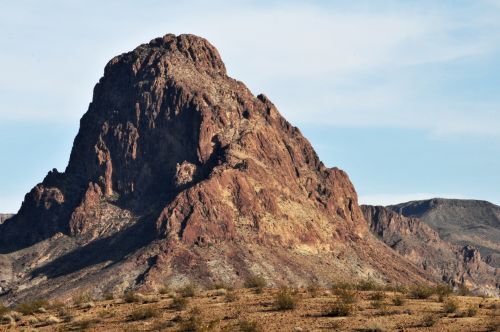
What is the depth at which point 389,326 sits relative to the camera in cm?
4903

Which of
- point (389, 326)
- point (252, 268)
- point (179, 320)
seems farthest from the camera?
point (252, 268)

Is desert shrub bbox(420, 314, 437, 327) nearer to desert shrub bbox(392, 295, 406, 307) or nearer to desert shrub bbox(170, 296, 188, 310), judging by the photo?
desert shrub bbox(392, 295, 406, 307)

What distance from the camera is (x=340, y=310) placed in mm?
52906

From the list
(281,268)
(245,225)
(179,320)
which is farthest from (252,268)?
(179,320)

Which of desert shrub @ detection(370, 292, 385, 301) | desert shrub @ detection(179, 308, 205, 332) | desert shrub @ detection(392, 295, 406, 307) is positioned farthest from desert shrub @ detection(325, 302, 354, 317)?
desert shrub @ detection(179, 308, 205, 332)

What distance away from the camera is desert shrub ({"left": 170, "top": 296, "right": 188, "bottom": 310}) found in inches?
2286

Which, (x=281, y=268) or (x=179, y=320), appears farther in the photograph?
(x=281, y=268)

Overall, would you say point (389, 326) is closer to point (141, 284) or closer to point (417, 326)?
point (417, 326)

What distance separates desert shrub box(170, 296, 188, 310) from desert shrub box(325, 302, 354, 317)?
30.9 ft

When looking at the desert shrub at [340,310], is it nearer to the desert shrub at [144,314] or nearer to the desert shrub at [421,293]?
the desert shrub at [421,293]

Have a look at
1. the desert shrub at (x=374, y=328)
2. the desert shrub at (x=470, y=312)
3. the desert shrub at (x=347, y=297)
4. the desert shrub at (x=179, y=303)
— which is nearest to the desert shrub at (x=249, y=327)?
the desert shrub at (x=374, y=328)

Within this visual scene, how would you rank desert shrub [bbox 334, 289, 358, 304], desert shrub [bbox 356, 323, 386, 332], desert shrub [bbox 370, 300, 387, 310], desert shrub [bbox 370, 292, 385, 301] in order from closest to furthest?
1. desert shrub [bbox 356, 323, 386, 332]
2. desert shrub [bbox 370, 300, 387, 310]
3. desert shrub [bbox 334, 289, 358, 304]
4. desert shrub [bbox 370, 292, 385, 301]

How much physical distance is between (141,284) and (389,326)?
408 feet

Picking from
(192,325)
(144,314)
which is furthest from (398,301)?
(144,314)
